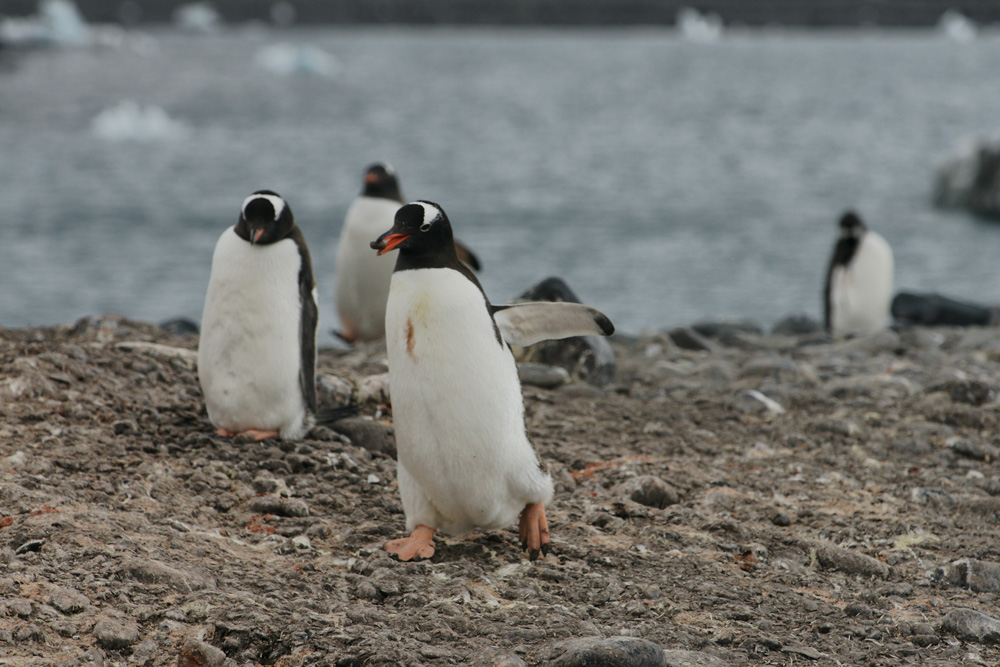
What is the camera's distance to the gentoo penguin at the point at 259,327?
145 inches

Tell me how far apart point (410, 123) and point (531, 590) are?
1361 inches

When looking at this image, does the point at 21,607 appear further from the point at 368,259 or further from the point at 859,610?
the point at 368,259

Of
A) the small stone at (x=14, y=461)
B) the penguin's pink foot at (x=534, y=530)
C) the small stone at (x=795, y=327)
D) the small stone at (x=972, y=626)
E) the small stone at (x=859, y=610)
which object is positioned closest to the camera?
the small stone at (x=972, y=626)

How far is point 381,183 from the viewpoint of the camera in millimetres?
6531

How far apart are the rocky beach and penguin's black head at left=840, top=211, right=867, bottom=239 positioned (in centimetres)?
404

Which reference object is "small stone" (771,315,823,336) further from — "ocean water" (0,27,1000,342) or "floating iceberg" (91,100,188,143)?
"floating iceberg" (91,100,188,143)

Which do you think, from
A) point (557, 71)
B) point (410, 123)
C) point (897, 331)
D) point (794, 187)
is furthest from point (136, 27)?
point (897, 331)

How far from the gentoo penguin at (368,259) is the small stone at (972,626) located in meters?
4.13

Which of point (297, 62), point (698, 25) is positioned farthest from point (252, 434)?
point (698, 25)

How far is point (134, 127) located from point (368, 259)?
25.9 metres

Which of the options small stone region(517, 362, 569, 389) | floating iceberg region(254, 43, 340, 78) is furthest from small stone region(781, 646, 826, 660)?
floating iceberg region(254, 43, 340, 78)

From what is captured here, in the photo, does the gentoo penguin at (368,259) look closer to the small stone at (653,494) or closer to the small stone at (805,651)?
the small stone at (653,494)

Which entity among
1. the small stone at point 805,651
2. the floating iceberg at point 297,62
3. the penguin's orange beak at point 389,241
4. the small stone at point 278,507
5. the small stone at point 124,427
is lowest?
the small stone at point 278,507

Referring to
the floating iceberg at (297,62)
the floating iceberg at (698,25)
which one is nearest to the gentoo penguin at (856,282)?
the floating iceberg at (297,62)
